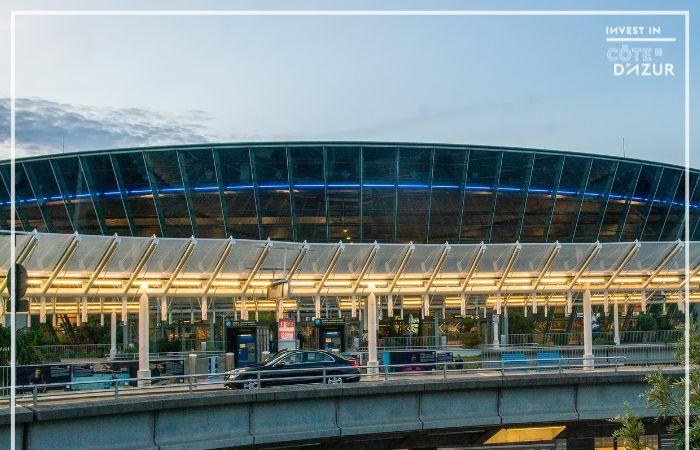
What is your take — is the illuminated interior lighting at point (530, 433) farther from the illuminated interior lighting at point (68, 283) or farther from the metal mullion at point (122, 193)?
the metal mullion at point (122, 193)

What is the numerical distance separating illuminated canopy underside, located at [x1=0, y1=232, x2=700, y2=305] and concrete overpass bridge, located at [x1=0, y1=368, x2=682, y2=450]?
26.4 ft

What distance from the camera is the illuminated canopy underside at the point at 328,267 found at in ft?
111

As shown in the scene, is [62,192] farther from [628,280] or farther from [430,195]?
[628,280]

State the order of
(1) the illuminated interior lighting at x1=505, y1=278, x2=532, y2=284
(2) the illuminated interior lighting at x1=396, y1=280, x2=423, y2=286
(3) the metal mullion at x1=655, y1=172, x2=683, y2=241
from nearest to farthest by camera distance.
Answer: (2) the illuminated interior lighting at x1=396, y1=280, x2=423, y2=286
(1) the illuminated interior lighting at x1=505, y1=278, x2=532, y2=284
(3) the metal mullion at x1=655, y1=172, x2=683, y2=241

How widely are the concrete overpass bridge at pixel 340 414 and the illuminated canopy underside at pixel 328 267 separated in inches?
317

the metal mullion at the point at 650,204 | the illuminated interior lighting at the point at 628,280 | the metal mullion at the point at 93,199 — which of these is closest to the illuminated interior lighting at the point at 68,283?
the illuminated interior lighting at the point at 628,280

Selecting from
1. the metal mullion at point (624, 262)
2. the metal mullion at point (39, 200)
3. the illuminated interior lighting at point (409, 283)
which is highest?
the metal mullion at point (39, 200)

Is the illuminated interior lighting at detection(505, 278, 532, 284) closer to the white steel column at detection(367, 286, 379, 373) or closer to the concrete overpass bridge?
the white steel column at detection(367, 286, 379, 373)

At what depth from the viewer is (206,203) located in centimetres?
5866

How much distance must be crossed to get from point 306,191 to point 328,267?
2060 cm

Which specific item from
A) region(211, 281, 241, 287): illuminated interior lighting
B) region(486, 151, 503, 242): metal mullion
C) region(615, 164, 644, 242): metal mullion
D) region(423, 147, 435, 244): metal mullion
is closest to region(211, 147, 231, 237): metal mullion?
region(423, 147, 435, 244): metal mullion

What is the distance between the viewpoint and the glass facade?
58.3 meters

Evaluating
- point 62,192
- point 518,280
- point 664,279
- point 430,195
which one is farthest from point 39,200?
point 664,279

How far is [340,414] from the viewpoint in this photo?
24422mm
